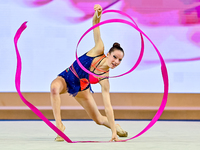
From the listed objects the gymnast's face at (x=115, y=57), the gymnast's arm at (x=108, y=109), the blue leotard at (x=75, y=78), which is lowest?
the gymnast's arm at (x=108, y=109)

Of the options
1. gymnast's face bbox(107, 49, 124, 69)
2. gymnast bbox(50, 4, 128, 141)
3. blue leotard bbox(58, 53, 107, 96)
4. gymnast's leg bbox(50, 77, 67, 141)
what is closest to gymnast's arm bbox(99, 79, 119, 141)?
gymnast bbox(50, 4, 128, 141)

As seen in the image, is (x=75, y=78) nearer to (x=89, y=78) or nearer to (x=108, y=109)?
(x=89, y=78)

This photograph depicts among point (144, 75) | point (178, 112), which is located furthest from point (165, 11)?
point (178, 112)

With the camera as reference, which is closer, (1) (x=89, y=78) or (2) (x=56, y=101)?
(2) (x=56, y=101)

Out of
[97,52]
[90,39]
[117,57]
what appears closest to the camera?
[117,57]

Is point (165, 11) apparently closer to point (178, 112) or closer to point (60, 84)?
point (178, 112)

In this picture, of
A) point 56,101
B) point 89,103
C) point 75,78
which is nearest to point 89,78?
point 75,78

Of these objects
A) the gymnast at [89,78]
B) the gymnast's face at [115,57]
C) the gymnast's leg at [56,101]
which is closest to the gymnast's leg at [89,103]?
the gymnast at [89,78]

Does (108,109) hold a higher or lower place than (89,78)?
lower

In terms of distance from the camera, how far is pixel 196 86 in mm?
5828

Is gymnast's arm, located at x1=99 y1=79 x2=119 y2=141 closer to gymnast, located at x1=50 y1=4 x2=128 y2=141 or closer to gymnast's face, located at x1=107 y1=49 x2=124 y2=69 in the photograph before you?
gymnast, located at x1=50 y1=4 x2=128 y2=141

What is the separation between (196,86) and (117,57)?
9.93 feet

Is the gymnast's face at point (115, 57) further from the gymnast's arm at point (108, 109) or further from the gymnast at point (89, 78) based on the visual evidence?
the gymnast's arm at point (108, 109)

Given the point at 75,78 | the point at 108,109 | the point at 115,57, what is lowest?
the point at 108,109
